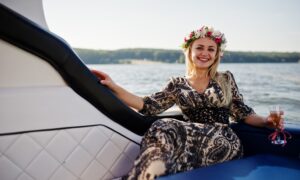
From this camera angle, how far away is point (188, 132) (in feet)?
6.49

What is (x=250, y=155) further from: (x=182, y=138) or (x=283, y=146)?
(x=182, y=138)

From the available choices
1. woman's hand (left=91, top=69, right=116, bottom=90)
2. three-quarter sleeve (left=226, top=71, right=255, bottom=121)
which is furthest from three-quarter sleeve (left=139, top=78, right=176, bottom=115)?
three-quarter sleeve (left=226, top=71, right=255, bottom=121)

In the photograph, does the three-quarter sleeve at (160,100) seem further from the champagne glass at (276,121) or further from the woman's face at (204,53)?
the champagne glass at (276,121)

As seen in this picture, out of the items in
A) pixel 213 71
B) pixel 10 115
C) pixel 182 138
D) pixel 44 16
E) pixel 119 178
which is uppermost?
pixel 44 16

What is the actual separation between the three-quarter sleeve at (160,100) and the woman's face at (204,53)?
230mm

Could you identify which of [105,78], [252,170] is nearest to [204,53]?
[105,78]

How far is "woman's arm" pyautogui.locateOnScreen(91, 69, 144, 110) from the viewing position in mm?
1923

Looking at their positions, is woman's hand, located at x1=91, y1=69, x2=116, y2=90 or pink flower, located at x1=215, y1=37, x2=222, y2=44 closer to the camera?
woman's hand, located at x1=91, y1=69, x2=116, y2=90

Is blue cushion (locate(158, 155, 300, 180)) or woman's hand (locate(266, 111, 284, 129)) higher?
woman's hand (locate(266, 111, 284, 129))

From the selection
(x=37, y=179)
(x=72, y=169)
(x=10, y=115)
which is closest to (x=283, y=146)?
(x=72, y=169)

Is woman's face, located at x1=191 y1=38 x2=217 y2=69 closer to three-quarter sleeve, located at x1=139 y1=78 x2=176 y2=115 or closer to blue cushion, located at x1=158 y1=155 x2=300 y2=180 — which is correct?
three-quarter sleeve, located at x1=139 y1=78 x2=176 y2=115

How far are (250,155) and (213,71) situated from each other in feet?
2.16

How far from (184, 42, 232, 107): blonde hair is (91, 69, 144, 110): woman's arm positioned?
496mm

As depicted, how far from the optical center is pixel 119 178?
6.28 feet
